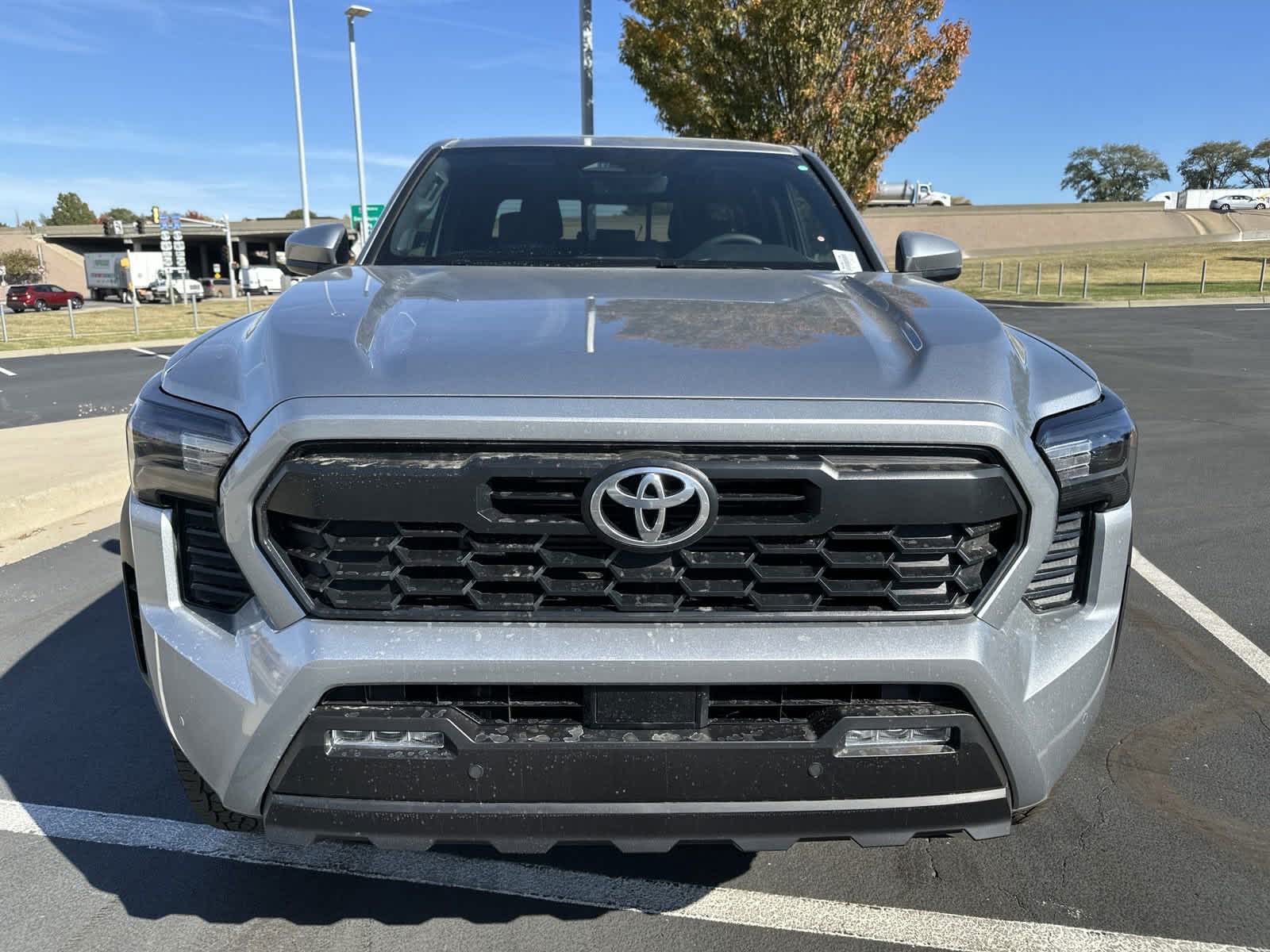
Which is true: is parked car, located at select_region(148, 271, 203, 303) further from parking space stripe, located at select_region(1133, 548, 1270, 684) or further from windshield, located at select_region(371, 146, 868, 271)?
parking space stripe, located at select_region(1133, 548, 1270, 684)

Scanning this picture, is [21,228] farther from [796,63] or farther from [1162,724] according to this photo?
[1162,724]

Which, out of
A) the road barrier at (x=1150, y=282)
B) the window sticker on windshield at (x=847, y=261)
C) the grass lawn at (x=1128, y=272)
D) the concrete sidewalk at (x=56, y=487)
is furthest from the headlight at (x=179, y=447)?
the road barrier at (x=1150, y=282)

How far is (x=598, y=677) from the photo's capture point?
197 cm

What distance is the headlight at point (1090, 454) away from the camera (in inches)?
82.7

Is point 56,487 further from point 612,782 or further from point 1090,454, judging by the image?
point 1090,454

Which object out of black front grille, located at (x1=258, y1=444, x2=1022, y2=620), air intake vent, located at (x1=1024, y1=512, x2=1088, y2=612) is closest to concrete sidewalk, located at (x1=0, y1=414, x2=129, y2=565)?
black front grille, located at (x1=258, y1=444, x2=1022, y2=620)

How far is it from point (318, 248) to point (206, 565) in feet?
6.51

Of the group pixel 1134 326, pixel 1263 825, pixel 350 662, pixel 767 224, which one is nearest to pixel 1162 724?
pixel 1263 825

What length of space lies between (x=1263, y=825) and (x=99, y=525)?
598 cm

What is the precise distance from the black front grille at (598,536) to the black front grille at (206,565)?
13 cm

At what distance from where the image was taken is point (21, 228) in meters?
96.8

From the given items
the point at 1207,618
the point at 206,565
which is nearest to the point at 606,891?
the point at 206,565

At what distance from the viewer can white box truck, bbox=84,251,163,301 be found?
6381 centimetres

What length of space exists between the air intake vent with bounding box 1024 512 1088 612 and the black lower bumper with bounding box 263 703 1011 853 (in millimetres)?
318
